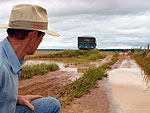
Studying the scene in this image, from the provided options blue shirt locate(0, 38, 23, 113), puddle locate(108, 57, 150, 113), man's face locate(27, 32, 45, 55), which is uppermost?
man's face locate(27, 32, 45, 55)

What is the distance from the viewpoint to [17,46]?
70.7 inches

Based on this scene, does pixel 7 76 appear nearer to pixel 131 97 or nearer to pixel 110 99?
pixel 110 99

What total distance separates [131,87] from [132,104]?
6.42 ft

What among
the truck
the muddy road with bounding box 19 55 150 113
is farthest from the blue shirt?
the truck

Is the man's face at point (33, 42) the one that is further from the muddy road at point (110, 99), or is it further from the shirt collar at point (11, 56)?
the muddy road at point (110, 99)

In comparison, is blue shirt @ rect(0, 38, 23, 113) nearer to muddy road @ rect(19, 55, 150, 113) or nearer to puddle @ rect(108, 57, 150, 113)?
muddy road @ rect(19, 55, 150, 113)

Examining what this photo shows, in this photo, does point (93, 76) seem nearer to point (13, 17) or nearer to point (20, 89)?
point (20, 89)

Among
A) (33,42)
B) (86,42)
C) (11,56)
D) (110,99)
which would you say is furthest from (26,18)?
(86,42)

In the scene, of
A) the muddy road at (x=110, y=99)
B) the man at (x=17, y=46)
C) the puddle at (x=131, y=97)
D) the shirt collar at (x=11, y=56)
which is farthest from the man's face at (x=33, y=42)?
the puddle at (x=131, y=97)

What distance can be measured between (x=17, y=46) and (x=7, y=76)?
13.0 inches

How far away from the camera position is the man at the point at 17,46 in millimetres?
1616

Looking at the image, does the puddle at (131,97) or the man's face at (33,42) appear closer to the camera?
the man's face at (33,42)

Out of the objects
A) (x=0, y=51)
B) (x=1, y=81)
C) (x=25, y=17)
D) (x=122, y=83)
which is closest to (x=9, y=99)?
(x=1, y=81)

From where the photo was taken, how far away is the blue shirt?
1559 mm
